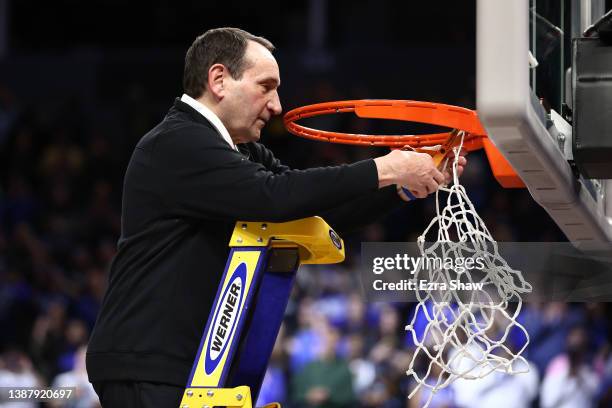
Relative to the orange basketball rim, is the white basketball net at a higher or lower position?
lower

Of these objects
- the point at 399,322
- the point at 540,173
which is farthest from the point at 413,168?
the point at 399,322

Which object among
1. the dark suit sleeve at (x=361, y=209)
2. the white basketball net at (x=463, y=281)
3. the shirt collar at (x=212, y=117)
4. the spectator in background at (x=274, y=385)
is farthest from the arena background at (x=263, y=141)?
the shirt collar at (x=212, y=117)

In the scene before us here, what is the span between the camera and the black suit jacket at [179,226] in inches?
131

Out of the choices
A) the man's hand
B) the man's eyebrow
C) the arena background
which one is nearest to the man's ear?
the man's eyebrow

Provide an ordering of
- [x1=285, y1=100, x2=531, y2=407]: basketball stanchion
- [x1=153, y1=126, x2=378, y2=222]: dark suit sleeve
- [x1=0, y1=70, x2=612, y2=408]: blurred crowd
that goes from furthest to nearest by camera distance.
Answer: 1. [x1=0, y1=70, x2=612, y2=408]: blurred crowd
2. [x1=285, y1=100, x2=531, y2=407]: basketball stanchion
3. [x1=153, y1=126, x2=378, y2=222]: dark suit sleeve

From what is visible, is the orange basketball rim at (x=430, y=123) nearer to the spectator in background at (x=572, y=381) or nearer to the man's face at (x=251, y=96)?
the man's face at (x=251, y=96)

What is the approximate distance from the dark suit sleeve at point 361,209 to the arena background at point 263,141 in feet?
13.8

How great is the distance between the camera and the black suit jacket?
3332 millimetres

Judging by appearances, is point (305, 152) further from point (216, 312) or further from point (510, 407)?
point (216, 312)

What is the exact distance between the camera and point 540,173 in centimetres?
335

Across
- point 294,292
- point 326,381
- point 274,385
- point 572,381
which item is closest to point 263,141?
point 294,292

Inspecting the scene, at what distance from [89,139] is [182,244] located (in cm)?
926

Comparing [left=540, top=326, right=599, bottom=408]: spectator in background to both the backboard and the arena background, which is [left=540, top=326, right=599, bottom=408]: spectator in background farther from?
the backboard

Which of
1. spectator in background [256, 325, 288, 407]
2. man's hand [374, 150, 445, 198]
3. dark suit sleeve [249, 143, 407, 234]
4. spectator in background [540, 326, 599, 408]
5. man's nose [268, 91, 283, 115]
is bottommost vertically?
spectator in background [256, 325, 288, 407]
